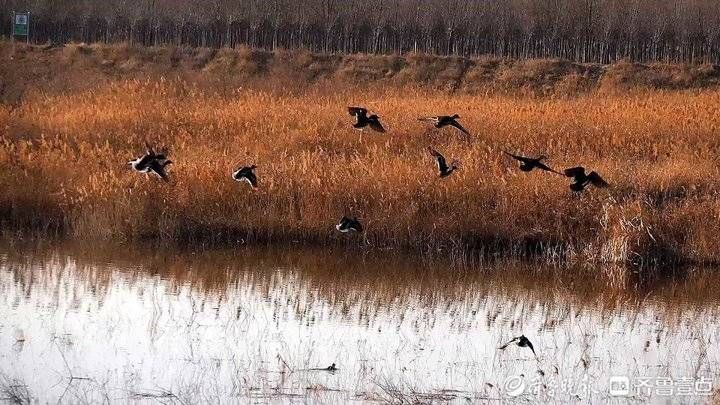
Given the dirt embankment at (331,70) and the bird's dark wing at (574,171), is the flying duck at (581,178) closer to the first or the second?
the bird's dark wing at (574,171)

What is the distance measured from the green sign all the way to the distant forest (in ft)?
3.17

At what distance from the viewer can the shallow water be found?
23.8 feet

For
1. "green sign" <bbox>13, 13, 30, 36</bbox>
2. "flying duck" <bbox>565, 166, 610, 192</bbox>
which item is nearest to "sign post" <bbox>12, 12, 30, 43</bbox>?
"green sign" <bbox>13, 13, 30, 36</bbox>

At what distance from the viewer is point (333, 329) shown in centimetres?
907

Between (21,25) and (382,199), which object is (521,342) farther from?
(21,25)

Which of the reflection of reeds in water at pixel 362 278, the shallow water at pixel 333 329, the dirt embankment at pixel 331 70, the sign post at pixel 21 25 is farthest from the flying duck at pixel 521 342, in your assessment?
the sign post at pixel 21 25

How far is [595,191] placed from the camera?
13070 mm

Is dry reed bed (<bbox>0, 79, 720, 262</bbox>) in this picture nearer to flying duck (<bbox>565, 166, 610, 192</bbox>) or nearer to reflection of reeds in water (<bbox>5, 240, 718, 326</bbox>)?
reflection of reeds in water (<bbox>5, 240, 718, 326</bbox>)

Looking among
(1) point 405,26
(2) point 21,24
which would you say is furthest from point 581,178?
(1) point 405,26

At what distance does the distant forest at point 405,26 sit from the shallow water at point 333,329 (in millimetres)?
29079

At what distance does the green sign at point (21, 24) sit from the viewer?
3844cm

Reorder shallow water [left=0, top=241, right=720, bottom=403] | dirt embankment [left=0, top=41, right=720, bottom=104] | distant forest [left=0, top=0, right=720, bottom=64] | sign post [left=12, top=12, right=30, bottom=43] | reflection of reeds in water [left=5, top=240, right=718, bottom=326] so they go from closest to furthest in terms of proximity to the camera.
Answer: shallow water [left=0, top=241, right=720, bottom=403]
reflection of reeds in water [left=5, top=240, right=718, bottom=326]
dirt embankment [left=0, top=41, right=720, bottom=104]
sign post [left=12, top=12, right=30, bottom=43]
distant forest [left=0, top=0, right=720, bottom=64]

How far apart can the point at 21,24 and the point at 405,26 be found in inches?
508

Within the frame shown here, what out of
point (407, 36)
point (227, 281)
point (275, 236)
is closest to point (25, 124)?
point (275, 236)
